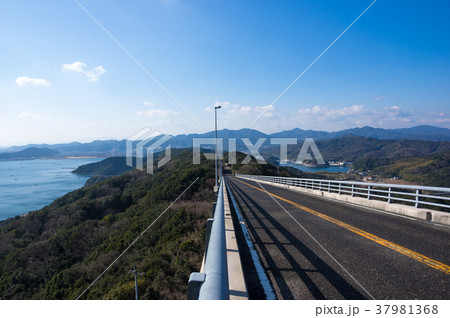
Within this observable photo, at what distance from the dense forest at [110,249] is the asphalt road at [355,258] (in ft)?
9.75

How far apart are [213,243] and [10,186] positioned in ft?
578

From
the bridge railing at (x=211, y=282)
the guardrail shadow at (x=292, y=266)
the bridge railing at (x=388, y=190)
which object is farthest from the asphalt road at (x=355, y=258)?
the bridge railing at (x=211, y=282)

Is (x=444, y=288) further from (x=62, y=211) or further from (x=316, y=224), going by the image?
(x=62, y=211)

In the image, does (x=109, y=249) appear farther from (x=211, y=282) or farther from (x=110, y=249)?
(x=211, y=282)

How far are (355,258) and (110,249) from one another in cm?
2208

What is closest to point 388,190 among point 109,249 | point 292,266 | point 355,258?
point 355,258

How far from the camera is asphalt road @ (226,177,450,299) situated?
3.27 m

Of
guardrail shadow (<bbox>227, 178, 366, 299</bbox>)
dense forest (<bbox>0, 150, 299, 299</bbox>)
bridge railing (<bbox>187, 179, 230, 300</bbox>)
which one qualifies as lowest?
A: dense forest (<bbox>0, 150, 299, 299</bbox>)

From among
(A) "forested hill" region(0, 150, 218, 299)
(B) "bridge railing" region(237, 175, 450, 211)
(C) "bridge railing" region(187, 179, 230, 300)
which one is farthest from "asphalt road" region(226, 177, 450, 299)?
(A) "forested hill" region(0, 150, 218, 299)

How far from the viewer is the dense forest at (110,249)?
8.55 metres

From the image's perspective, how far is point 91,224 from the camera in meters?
36.4

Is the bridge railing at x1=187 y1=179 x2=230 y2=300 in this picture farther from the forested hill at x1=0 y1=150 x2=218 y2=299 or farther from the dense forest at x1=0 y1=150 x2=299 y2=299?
the forested hill at x1=0 y1=150 x2=218 y2=299

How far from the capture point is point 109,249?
2183 centimetres

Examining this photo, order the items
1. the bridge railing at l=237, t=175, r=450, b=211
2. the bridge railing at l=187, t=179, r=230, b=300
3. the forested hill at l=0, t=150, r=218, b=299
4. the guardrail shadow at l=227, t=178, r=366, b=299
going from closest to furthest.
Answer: the bridge railing at l=187, t=179, r=230, b=300, the guardrail shadow at l=227, t=178, r=366, b=299, the bridge railing at l=237, t=175, r=450, b=211, the forested hill at l=0, t=150, r=218, b=299
